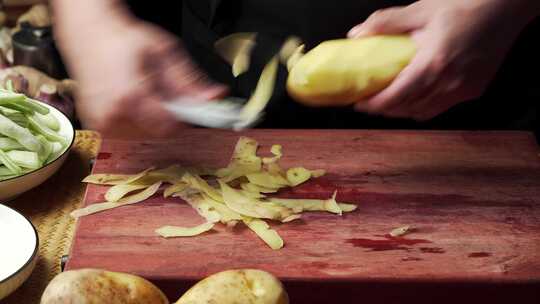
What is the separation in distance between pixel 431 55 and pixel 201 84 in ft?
1.20

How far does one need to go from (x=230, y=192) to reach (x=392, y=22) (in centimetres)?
40

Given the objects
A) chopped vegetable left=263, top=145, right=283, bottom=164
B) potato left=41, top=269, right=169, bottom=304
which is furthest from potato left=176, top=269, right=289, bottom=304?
chopped vegetable left=263, top=145, right=283, bottom=164

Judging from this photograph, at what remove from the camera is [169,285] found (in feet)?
3.58

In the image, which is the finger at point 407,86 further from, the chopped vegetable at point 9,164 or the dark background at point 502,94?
the chopped vegetable at point 9,164

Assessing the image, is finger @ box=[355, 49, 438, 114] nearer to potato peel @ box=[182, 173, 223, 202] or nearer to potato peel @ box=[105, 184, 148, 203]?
potato peel @ box=[182, 173, 223, 202]

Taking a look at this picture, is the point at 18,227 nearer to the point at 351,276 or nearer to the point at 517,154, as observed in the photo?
the point at 351,276

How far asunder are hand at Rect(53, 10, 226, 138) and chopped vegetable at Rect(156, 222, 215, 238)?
0.16m

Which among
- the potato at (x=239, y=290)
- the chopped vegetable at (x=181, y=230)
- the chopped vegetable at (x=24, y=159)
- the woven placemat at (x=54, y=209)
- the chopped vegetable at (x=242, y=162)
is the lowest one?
the woven placemat at (x=54, y=209)

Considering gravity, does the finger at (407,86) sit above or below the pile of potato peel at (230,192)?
above

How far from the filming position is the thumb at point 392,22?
3.84ft

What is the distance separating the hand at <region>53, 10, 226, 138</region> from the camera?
109 centimetres

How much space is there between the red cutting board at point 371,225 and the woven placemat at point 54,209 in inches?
2.3

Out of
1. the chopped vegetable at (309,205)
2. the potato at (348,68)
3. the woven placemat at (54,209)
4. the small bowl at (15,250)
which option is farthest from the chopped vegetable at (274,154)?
the small bowl at (15,250)

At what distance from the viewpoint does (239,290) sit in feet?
2.96
